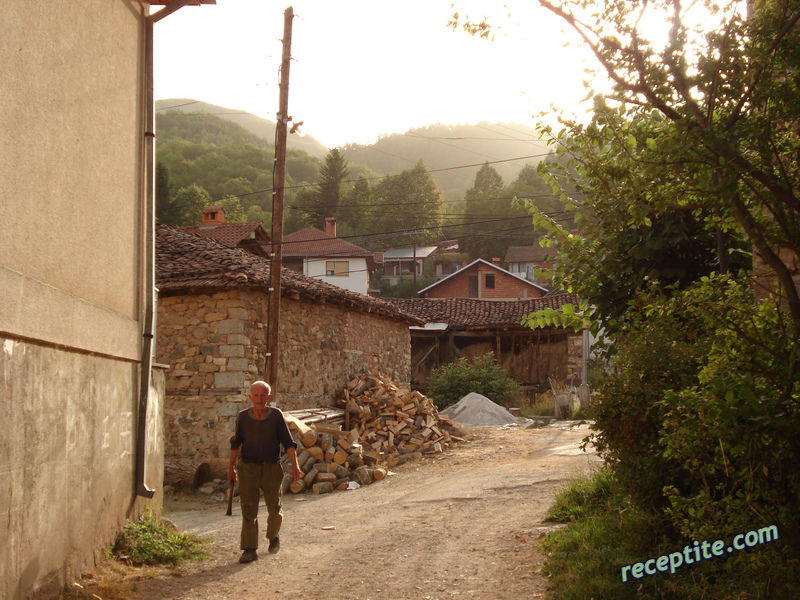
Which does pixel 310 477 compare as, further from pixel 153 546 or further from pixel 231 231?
pixel 231 231

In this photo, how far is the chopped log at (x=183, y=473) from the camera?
12.5 metres

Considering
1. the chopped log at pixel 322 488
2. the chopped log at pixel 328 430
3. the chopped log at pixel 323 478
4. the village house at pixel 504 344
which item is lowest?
the chopped log at pixel 322 488

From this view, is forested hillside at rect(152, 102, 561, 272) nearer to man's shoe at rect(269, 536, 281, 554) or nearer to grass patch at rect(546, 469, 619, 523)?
grass patch at rect(546, 469, 619, 523)

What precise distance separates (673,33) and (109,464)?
18.1ft

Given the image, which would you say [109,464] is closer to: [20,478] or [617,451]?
[20,478]

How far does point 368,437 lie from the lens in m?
15.6

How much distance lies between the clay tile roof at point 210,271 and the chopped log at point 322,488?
366 centimetres

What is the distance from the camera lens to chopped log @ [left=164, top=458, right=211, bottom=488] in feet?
40.9

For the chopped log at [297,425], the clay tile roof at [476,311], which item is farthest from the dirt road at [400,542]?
the clay tile roof at [476,311]

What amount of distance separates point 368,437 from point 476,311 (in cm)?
1594

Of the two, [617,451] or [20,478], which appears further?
[617,451]

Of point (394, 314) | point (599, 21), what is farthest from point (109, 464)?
point (394, 314)

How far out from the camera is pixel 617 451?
18.5ft

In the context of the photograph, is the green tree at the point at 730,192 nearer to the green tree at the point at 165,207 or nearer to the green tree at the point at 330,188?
the green tree at the point at 165,207
